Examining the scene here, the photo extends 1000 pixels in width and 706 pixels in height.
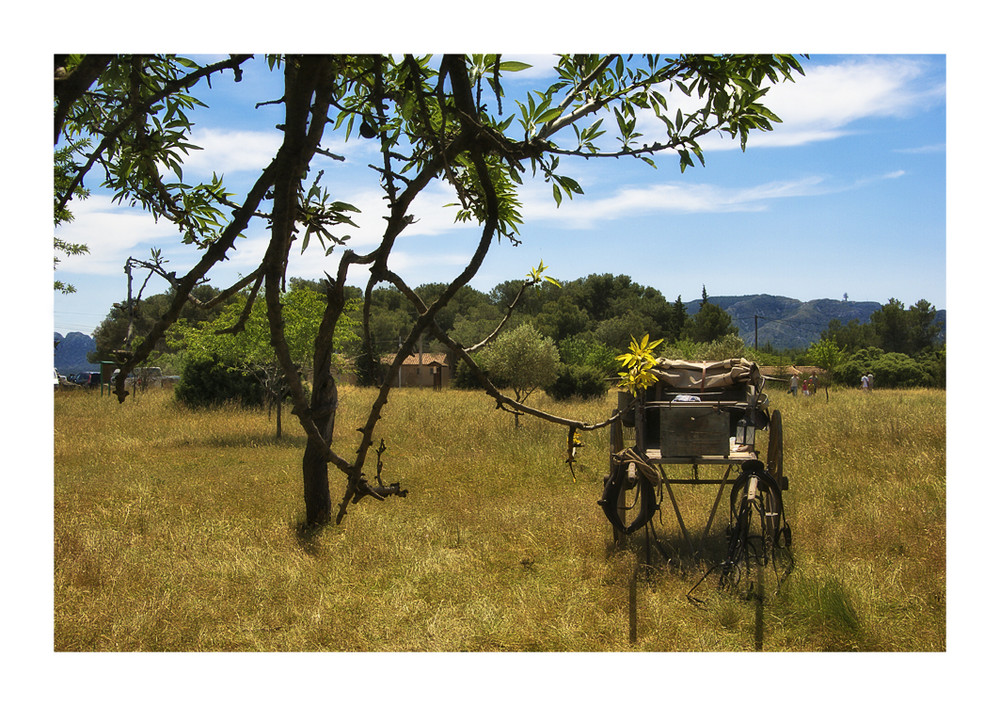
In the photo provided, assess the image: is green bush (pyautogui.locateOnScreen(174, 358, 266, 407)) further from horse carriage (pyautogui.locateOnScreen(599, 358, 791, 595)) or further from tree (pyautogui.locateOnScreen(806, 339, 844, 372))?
tree (pyautogui.locateOnScreen(806, 339, 844, 372))

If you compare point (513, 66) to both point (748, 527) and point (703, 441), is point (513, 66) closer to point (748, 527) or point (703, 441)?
point (748, 527)

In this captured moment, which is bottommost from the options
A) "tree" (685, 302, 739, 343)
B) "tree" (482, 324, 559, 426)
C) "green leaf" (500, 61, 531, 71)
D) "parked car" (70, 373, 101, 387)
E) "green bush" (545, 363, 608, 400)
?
"parked car" (70, 373, 101, 387)

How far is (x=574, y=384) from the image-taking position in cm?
2466

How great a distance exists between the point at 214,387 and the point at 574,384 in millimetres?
11850

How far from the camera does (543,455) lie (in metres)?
11.9

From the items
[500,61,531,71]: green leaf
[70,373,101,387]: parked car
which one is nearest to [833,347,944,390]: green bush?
[500,61,531,71]: green leaf

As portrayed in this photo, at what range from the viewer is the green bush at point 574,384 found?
24.6 m

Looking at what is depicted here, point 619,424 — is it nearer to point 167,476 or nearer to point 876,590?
point 876,590

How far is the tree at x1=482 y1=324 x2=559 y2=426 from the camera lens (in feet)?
69.6

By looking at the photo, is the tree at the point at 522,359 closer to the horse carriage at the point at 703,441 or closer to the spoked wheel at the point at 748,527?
the horse carriage at the point at 703,441

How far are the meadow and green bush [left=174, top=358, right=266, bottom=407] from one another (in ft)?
24.0

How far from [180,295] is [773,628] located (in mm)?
4546

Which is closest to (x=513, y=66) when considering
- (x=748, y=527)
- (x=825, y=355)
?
(x=748, y=527)

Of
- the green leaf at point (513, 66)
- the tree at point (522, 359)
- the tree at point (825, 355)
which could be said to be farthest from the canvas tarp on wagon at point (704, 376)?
the tree at point (825, 355)
